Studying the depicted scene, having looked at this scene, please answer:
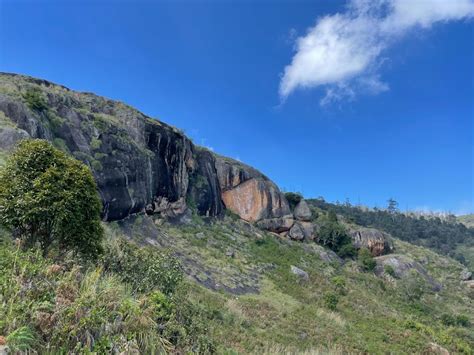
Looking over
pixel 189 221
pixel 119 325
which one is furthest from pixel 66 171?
pixel 189 221

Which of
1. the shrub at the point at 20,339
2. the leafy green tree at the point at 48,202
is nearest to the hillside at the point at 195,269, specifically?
the shrub at the point at 20,339

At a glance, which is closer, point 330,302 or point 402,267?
point 330,302

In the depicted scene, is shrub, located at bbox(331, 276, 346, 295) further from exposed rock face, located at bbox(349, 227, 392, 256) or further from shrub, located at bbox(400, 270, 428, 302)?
exposed rock face, located at bbox(349, 227, 392, 256)

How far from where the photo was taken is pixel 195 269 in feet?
79.6

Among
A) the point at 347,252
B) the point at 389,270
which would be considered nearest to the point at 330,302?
the point at 389,270

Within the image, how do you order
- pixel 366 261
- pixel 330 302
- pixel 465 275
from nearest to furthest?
pixel 330 302 → pixel 366 261 → pixel 465 275

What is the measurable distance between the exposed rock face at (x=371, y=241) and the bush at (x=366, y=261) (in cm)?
267

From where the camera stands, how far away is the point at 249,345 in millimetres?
11781

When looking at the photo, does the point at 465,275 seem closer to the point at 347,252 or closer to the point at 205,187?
the point at 347,252

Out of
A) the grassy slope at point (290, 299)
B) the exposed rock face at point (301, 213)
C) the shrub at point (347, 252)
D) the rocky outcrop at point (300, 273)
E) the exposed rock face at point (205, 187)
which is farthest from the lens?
the exposed rock face at point (301, 213)

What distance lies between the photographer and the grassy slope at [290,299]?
16016 mm

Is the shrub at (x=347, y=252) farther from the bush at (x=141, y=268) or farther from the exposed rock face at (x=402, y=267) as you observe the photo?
the bush at (x=141, y=268)

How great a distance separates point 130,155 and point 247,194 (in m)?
20.9

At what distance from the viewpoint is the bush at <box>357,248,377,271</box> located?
142ft
